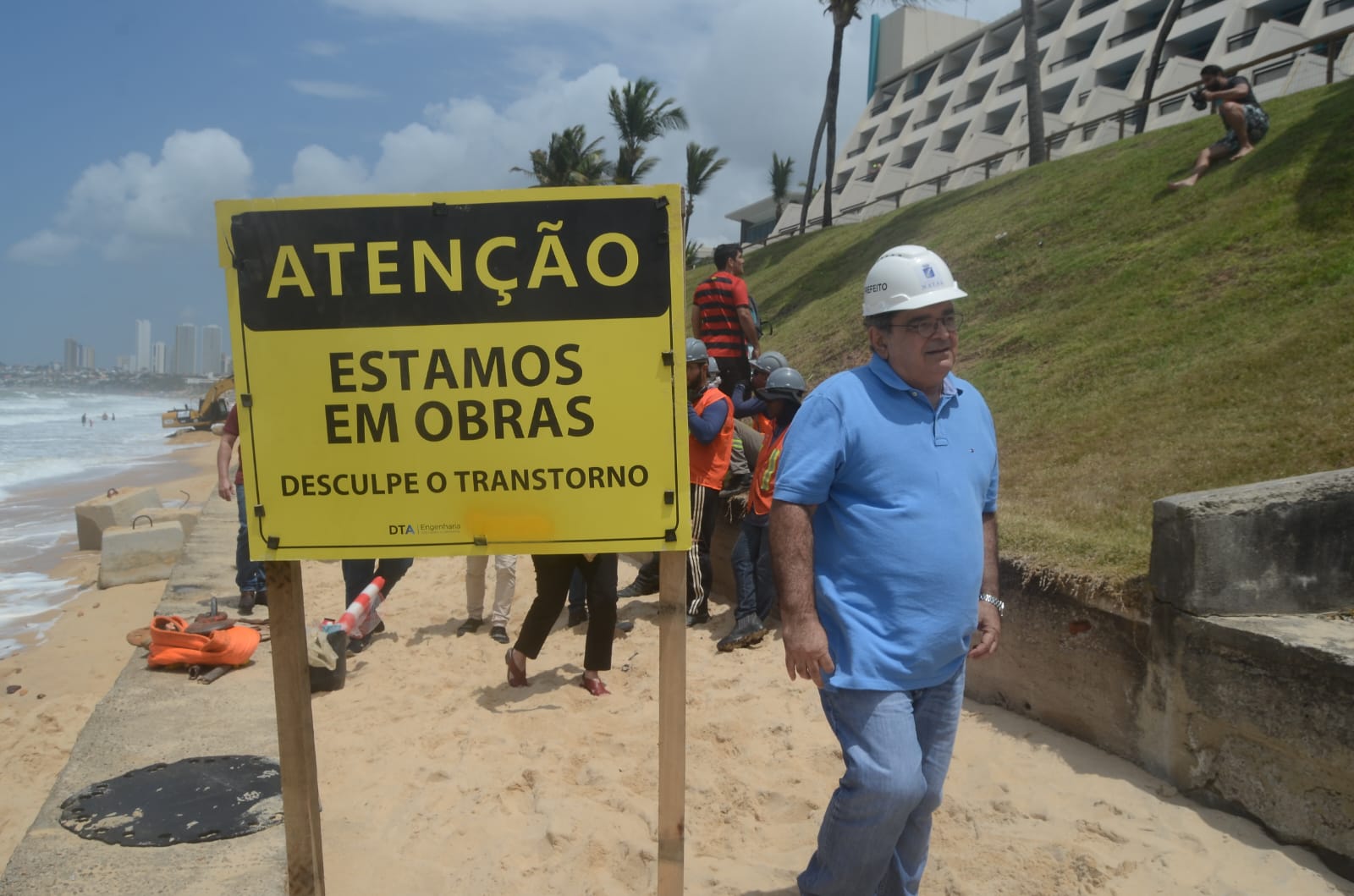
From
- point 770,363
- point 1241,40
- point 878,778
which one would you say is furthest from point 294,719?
point 1241,40

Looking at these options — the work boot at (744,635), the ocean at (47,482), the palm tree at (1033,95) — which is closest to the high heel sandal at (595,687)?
the work boot at (744,635)

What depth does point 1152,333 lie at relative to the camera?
27.9ft

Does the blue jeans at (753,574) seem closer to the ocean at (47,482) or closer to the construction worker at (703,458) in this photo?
the construction worker at (703,458)

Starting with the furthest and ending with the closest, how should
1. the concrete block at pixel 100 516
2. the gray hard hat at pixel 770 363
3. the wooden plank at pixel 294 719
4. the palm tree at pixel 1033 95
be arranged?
the palm tree at pixel 1033 95 → the concrete block at pixel 100 516 → the gray hard hat at pixel 770 363 → the wooden plank at pixel 294 719

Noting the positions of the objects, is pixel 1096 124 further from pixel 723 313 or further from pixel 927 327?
pixel 927 327

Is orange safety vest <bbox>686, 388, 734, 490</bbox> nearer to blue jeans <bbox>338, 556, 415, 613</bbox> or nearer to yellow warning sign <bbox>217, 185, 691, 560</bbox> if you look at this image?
blue jeans <bbox>338, 556, 415, 613</bbox>

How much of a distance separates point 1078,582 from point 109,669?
6589 millimetres

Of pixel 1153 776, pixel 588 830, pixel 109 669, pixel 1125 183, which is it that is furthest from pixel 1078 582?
pixel 1125 183

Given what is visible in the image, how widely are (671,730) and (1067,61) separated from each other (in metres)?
53.0

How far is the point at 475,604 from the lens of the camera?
6551mm

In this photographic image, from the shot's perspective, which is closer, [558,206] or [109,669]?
[558,206]

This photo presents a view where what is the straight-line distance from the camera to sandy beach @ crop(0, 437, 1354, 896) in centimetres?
341

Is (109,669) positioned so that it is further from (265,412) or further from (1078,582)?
(1078,582)

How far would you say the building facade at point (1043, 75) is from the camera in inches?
1411
